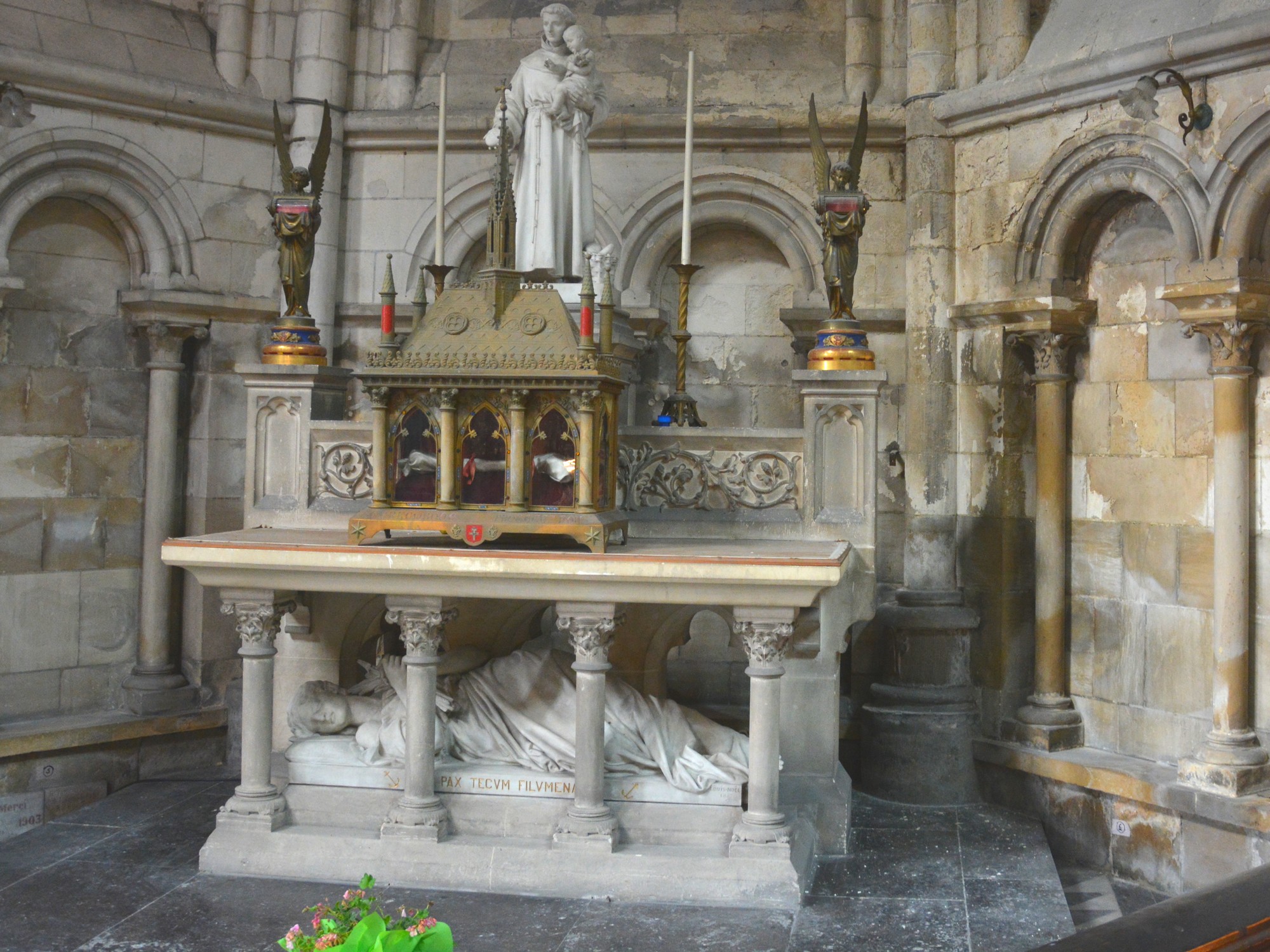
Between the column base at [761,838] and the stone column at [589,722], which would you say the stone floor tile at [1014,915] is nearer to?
the column base at [761,838]

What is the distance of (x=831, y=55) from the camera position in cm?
927

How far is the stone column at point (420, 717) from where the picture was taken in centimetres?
622

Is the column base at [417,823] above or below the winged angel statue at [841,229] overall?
below

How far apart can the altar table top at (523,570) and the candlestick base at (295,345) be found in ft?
4.01

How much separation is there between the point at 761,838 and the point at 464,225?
5.03m

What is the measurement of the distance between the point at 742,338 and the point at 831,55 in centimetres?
206

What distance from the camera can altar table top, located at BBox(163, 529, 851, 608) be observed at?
228 inches

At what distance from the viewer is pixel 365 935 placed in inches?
116

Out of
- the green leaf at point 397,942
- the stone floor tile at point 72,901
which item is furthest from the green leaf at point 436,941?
the stone floor tile at point 72,901

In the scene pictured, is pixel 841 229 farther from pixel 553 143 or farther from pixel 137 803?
pixel 137 803

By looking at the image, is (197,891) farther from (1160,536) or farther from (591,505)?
(1160,536)

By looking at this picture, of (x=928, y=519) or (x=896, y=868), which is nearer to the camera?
(x=896, y=868)

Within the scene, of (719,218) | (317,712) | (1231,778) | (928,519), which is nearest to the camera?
(317,712)

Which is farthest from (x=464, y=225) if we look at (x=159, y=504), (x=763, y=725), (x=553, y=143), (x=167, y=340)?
(x=763, y=725)
